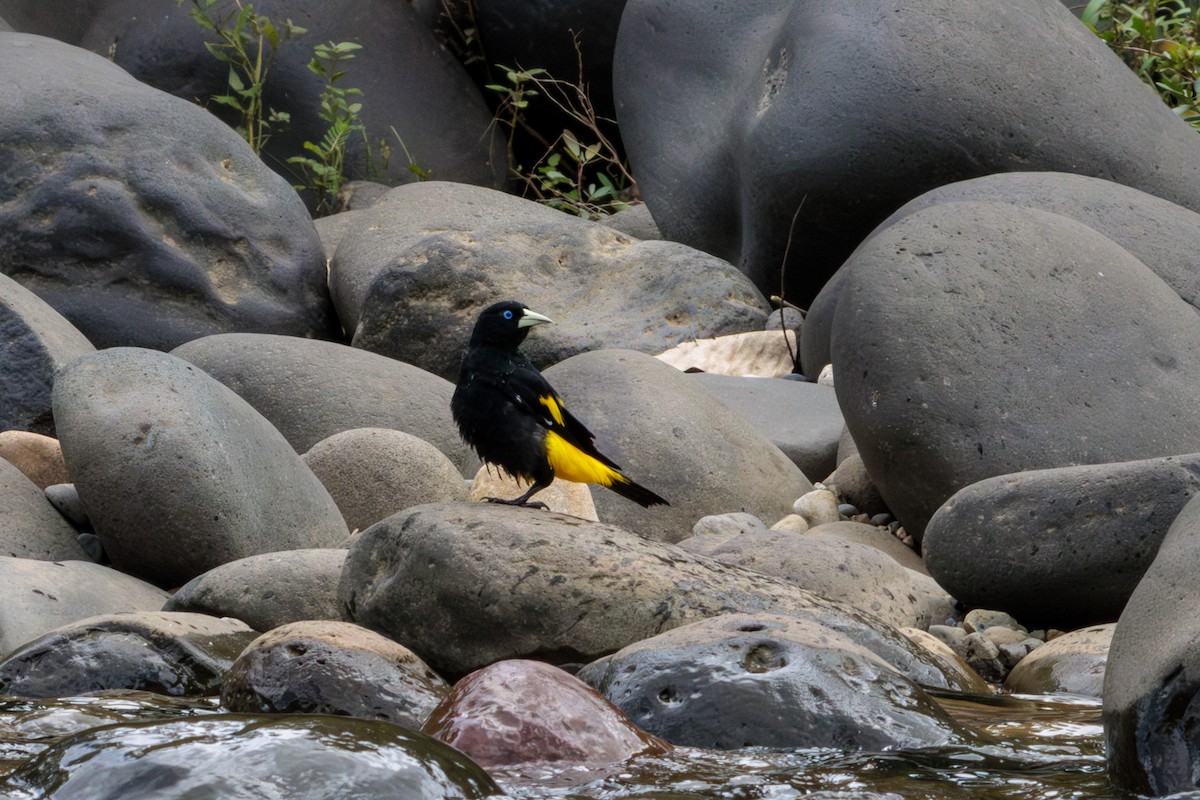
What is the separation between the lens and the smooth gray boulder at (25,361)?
664 cm

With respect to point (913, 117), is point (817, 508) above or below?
below

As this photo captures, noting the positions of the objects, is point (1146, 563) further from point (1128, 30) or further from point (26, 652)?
point (1128, 30)

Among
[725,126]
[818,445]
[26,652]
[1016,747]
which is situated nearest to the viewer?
[1016,747]

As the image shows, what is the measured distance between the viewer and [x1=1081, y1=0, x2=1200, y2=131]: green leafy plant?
1129 centimetres

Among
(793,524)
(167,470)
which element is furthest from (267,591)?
(793,524)

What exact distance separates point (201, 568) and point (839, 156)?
4535mm

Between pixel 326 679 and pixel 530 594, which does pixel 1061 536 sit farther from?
pixel 326 679

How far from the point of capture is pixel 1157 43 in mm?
11867

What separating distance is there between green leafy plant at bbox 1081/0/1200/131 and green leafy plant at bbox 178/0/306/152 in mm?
6234

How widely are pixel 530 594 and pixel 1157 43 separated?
935 centimetres

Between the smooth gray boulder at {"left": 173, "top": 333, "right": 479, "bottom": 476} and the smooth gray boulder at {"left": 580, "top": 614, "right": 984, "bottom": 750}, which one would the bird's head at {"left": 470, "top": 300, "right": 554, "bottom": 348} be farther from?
the smooth gray boulder at {"left": 173, "top": 333, "right": 479, "bottom": 476}

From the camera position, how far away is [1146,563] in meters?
5.17

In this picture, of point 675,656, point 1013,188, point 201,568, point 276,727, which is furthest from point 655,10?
point 276,727

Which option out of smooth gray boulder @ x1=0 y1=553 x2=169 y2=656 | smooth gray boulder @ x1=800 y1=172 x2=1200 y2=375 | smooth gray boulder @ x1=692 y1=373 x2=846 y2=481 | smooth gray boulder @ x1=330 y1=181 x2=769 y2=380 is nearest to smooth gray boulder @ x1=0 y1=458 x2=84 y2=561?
smooth gray boulder @ x1=0 y1=553 x2=169 y2=656
